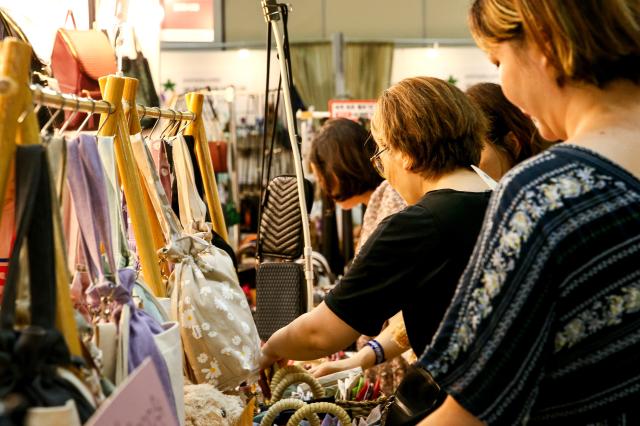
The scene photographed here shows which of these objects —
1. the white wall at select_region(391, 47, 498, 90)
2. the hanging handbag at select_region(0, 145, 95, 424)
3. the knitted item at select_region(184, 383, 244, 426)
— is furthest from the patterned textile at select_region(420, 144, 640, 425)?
the white wall at select_region(391, 47, 498, 90)

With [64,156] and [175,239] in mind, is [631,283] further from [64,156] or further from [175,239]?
[175,239]

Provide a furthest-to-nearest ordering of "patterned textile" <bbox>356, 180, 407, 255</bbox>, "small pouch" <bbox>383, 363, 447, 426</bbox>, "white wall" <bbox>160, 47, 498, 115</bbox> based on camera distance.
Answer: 1. "white wall" <bbox>160, 47, 498, 115</bbox>
2. "patterned textile" <bbox>356, 180, 407, 255</bbox>
3. "small pouch" <bbox>383, 363, 447, 426</bbox>

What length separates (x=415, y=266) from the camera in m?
1.81

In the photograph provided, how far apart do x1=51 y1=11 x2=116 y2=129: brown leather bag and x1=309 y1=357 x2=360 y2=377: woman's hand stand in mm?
1220

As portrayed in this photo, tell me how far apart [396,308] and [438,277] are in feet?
0.39

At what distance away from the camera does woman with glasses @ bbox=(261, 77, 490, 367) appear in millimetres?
1810

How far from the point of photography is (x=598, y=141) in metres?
1.09

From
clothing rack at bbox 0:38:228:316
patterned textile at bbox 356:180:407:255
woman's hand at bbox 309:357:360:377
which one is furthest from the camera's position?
patterned textile at bbox 356:180:407:255

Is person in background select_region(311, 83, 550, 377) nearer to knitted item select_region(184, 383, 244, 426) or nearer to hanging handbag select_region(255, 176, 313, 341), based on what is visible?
hanging handbag select_region(255, 176, 313, 341)

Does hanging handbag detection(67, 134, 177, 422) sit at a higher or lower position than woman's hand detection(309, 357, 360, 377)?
higher

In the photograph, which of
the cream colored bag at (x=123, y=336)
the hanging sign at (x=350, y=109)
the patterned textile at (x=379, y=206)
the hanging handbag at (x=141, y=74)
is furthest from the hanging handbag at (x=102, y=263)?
the hanging sign at (x=350, y=109)

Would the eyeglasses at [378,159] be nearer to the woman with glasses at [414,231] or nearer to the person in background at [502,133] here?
the woman with glasses at [414,231]

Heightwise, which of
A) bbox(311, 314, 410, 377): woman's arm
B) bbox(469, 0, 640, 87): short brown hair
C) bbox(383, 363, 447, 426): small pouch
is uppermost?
bbox(469, 0, 640, 87): short brown hair

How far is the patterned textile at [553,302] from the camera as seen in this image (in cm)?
102
